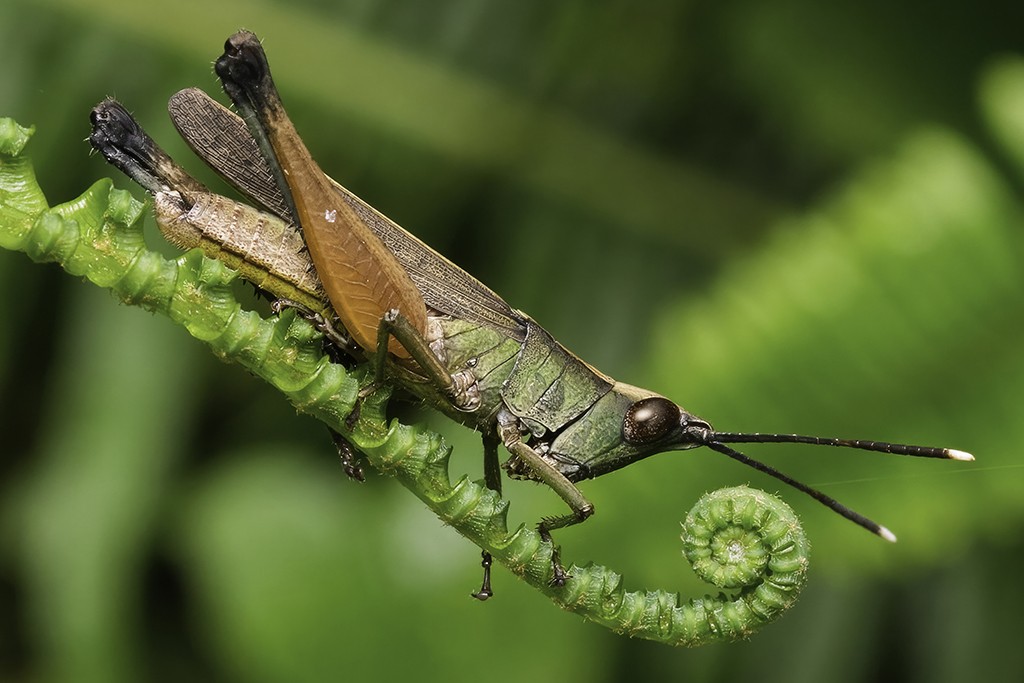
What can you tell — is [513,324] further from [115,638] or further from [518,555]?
[115,638]

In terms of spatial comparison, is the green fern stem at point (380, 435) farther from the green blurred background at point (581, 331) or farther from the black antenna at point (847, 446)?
the green blurred background at point (581, 331)

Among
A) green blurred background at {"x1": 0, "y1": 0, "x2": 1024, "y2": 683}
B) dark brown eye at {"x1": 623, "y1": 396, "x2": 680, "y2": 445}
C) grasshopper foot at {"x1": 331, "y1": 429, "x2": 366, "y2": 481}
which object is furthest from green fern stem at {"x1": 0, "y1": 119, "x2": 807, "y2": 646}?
green blurred background at {"x1": 0, "y1": 0, "x2": 1024, "y2": 683}

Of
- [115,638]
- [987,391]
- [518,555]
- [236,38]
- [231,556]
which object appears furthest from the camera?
[115,638]

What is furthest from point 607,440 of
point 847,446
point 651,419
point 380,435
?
point 380,435

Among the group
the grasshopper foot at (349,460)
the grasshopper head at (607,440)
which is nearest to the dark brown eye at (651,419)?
the grasshopper head at (607,440)

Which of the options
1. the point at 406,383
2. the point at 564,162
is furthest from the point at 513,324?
the point at 564,162

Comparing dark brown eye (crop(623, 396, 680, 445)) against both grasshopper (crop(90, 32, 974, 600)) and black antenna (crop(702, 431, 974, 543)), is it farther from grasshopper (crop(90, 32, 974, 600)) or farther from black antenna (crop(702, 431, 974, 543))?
black antenna (crop(702, 431, 974, 543))
